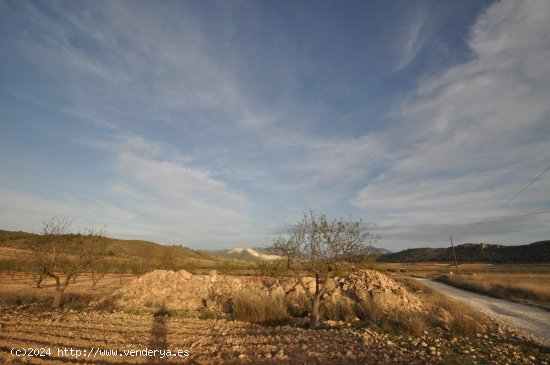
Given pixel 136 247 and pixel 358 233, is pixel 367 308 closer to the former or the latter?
pixel 358 233

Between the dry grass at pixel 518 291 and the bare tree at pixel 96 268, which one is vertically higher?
the bare tree at pixel 96 268

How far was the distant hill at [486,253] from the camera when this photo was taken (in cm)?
9702

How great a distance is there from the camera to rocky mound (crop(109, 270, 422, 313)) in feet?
65.2

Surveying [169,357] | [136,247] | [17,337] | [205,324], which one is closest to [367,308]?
[205,324]

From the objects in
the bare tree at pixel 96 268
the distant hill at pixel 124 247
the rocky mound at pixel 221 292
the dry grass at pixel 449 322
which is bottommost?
the dry grass at pixel 449 322

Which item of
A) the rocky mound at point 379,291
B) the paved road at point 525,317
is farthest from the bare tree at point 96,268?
the paved road at point 525,317

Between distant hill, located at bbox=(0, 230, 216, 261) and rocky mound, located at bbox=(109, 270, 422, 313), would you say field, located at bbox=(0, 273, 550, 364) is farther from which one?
distant hill, located at bbox=(0, 230, 216, 261)

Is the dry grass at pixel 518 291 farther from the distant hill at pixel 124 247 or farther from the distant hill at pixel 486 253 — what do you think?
the distant hill at pixel 486 253

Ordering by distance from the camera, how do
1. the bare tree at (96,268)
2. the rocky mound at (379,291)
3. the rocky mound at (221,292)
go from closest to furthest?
the rocky mound at (379,291) → the rocky mound at (221,292) → the bare tree at (96,268)

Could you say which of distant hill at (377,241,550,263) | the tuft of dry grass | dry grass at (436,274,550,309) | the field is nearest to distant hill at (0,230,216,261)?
the tuft of dry grass

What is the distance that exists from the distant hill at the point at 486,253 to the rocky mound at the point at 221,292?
93.2 metres

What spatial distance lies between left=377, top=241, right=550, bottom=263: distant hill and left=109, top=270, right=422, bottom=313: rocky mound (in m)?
93.2

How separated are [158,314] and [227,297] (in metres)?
5.60

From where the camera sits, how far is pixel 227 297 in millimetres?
22797
